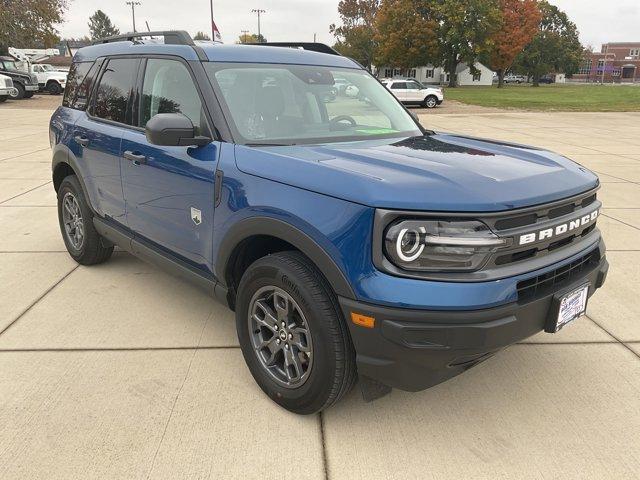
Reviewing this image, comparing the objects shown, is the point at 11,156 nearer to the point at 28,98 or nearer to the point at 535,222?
the point at 535,222

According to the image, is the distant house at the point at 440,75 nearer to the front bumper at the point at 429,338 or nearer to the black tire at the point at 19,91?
the black tire at the point at 19,91

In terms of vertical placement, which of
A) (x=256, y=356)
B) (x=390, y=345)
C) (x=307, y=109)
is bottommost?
(x=256, y=356)

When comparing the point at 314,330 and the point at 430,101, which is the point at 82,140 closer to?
the point at 314,330

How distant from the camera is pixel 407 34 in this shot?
194ft

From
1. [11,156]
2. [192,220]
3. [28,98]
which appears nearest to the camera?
[192,220]

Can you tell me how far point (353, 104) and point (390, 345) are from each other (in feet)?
6.98

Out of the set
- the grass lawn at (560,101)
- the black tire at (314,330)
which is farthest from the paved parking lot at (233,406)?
the grass lawn at (560,101)

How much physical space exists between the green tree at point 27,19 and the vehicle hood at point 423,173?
4031cm

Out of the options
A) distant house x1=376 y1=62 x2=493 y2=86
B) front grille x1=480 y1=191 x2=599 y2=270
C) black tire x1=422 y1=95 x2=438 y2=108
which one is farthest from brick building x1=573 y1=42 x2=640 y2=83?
front grille x1=480 y1=191 x2=599 y2=270

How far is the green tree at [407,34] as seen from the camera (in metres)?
58.6

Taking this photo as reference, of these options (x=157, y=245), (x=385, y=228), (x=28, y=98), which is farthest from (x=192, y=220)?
(x=28, y=98)

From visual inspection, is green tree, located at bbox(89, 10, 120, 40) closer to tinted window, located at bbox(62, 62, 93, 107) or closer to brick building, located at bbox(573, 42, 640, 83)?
brick building, located at bbox(573, 42, 640, 83)

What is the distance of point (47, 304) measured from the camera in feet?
13.3

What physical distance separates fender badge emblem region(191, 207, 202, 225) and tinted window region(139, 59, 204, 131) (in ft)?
1.53
